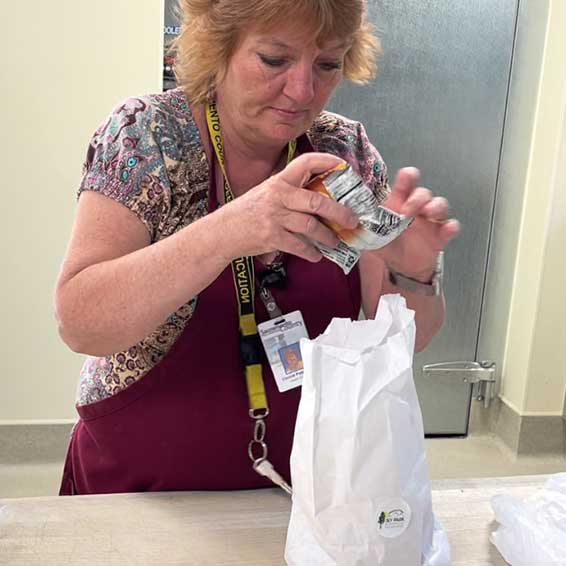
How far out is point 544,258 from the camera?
7.84 feet

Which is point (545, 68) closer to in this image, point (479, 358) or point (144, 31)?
point (479, 358)

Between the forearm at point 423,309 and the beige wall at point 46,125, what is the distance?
1.38 metres

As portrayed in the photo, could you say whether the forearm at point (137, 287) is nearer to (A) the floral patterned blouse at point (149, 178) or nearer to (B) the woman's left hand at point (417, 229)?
(A) the floral patterned blouse at point (149, 178)

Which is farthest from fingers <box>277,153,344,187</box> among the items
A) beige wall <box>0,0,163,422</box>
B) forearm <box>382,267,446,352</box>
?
beige wall <box>0,0,163,422</box>

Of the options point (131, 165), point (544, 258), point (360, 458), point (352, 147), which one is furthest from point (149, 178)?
point (544, 258)

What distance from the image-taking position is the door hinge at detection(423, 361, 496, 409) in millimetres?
2654

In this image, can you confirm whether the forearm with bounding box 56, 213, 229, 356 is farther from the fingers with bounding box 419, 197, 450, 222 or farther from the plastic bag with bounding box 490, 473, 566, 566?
the plastic bag with bounding box 490, 473, 566, 566

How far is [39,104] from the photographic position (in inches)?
84.4

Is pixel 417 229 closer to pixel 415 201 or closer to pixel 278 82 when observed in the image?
pixel 415 201

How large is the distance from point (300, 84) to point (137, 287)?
374 millimetres

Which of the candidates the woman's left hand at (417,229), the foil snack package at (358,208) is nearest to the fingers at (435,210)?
the woman's left hand at (417,229)

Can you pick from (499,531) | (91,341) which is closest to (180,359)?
(91,341)

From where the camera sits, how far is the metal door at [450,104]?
8.00 ft

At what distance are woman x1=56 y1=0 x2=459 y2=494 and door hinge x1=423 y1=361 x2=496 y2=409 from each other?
1.60 m
